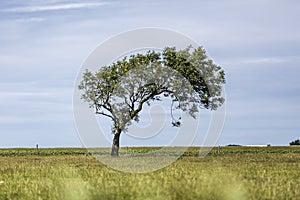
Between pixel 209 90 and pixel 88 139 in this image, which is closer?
pixel 88 139

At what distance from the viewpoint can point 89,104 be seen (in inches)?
1945

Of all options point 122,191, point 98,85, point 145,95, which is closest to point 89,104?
point 98,85

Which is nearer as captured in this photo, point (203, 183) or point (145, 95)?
point (203, 183)

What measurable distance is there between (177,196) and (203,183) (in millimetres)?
1179

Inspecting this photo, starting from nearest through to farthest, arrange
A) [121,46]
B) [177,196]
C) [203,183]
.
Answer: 1. [177,196]
2. [203,183]
3. [121,46]

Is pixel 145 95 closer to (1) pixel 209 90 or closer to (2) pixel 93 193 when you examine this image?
(1) pixel 209 90

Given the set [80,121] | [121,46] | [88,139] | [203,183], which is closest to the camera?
[203,183]

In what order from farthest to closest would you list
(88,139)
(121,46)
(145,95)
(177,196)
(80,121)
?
(145,95) → (121,46) → (80,121) → (88,139) → (177,196)

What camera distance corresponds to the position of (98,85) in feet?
166

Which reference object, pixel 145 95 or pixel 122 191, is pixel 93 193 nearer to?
pixel 122 191

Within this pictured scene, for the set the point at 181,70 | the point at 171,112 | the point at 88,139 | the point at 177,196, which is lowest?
the point at 177,196

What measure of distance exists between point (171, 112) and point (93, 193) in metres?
35.9

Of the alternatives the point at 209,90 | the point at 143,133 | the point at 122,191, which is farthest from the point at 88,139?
the point at 209,90

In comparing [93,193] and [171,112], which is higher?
[171,112]
